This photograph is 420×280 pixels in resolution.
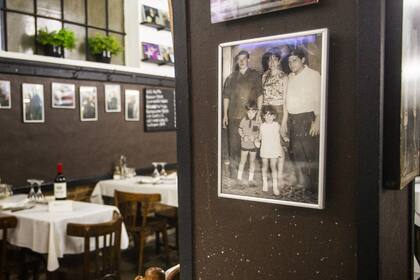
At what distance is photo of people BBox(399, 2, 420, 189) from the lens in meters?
1.10

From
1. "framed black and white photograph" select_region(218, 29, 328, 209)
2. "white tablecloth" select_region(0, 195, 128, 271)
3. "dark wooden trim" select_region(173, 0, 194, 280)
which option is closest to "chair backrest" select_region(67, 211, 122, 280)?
"white tablecloth" select_region(0, 195, 128, 271)

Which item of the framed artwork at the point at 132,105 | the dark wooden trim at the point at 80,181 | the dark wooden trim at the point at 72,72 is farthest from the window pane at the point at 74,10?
the dark wooden trim at the point at 80,181

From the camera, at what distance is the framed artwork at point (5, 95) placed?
5.38m

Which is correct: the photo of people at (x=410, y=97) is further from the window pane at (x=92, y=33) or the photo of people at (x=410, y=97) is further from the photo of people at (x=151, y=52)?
the photo of people at (x=151, y=52)

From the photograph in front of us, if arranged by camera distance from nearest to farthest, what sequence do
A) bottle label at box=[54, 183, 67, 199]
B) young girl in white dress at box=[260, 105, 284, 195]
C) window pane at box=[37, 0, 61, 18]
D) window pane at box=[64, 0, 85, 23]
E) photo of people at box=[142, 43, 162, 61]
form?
young girl in white dress at box=[260, 105, 284, 195] → bottle label at box=[54, 183, 67, 199] → window pane at box=[37, 0, 61, 18] → window pane at box=[64, 0, 85, 23] → photo of people at box=[142, 43, 162, 61]

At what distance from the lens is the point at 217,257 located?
51.7 inches

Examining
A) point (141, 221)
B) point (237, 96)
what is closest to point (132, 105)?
point (141, 221)

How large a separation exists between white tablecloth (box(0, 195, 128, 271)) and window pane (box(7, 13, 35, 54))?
2462 mm

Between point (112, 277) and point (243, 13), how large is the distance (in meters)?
3.21

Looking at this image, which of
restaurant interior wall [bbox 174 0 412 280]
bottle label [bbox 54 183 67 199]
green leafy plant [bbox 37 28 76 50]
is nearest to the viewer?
restaurant interior wall [bbox 174 0 412 280]

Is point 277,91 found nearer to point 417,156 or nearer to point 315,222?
point 315,222

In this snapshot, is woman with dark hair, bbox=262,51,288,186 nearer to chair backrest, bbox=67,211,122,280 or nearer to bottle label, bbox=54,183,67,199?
chair backrest, bbox=67,211,122,280

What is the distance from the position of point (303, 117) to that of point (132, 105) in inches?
248

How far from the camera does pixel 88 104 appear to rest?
6.45 meters
